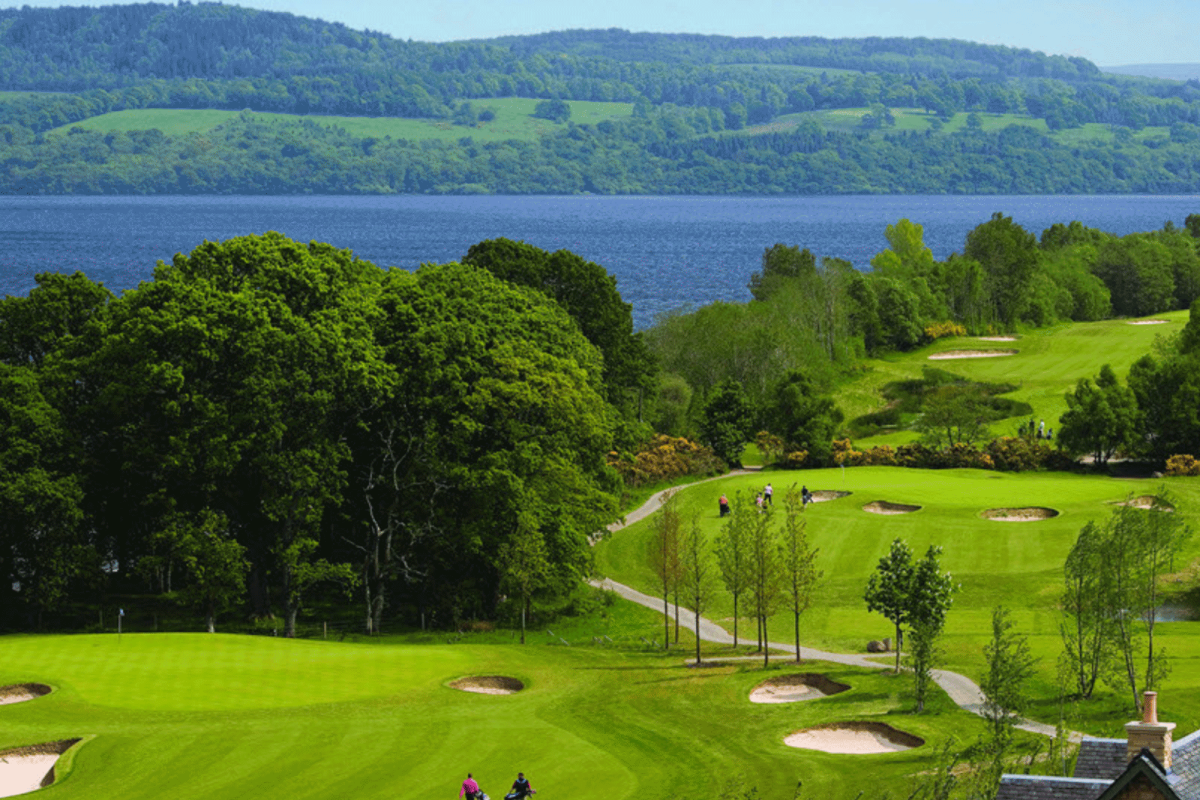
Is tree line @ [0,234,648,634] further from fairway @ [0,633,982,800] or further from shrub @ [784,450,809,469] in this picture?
shrub @ [784,450,809,469]

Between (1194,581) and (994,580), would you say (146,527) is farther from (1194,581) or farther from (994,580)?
(1194,581)

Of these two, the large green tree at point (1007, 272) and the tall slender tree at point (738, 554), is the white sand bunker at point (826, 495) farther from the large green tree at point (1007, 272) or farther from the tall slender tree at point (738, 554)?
the large green tree at point (1007, 272)

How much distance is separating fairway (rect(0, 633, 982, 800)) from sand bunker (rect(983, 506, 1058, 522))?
1018 inches

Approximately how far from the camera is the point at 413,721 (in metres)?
42.0

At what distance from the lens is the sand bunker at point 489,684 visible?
48344 mm

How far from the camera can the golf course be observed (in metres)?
36.6

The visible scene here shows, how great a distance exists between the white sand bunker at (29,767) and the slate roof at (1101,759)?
2645cm

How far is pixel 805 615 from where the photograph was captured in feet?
192

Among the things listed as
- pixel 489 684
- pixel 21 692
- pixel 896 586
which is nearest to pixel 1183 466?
pixel 896 586

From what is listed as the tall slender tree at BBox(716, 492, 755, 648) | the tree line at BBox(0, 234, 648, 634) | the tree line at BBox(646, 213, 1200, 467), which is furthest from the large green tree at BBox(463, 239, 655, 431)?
the tall slender tree at BBox(716, 492, 755, 648)

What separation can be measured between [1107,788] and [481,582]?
146ft

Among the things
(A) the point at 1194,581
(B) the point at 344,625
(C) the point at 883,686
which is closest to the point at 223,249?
(B) the point at 344,625

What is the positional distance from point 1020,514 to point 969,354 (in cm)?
5965

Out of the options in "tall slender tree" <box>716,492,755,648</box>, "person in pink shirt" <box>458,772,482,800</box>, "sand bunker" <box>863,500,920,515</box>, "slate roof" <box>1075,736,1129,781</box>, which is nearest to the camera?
"slate roof" <box>1075,736,1129,781</box>
